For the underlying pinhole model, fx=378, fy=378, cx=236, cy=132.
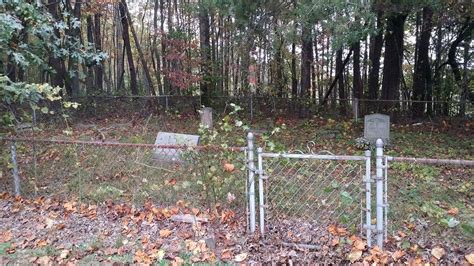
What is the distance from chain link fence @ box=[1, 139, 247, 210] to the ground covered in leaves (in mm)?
232

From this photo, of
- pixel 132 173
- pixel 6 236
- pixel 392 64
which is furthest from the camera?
pixel 392 64

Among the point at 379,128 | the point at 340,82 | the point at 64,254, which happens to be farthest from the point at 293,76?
the point at 64,254

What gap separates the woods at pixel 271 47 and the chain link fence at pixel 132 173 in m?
1.49

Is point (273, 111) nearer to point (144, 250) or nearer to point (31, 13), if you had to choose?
point (31, 13)

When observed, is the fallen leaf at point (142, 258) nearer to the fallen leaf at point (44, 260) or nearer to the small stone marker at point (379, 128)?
the fallen leaf at point (44, 260)

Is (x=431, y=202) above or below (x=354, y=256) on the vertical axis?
above

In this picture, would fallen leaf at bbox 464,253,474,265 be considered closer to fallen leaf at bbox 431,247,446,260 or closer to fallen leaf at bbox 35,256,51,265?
fallen leaf at bbox 431,247,446,260

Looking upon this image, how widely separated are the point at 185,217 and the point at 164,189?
77 cm

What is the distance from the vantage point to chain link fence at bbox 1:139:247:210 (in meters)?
4.03

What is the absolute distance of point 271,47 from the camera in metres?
11.0

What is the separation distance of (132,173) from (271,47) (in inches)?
268

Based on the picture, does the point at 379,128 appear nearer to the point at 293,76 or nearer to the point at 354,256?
Answer: the point at 354,256

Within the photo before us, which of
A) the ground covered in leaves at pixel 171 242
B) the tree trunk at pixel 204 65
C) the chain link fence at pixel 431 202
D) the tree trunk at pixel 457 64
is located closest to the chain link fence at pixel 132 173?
the ground covered in leaves at pixel 171 242

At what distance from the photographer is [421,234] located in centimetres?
357
